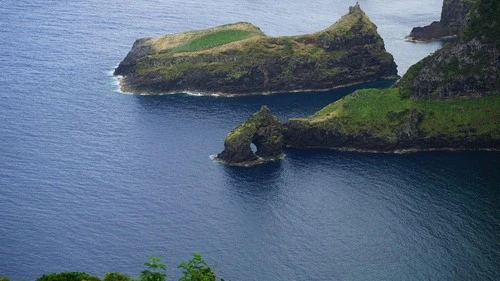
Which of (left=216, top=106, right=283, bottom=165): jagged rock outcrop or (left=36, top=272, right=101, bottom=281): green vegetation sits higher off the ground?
(left=216, top=106, right=283, bottom=165): jagged rock outcrop

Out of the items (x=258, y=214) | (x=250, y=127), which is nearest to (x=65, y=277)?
(x=258, y=214)

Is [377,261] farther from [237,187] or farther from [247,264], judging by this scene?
[237,187]

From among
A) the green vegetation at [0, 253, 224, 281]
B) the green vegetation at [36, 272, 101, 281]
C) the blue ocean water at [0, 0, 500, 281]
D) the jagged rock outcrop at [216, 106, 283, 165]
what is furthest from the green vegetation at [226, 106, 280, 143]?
the green vegetation at [36, 272, 101, 281]

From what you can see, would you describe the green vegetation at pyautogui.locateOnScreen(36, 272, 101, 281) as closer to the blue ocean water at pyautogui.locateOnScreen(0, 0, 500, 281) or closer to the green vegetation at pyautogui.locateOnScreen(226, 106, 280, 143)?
the blue ocean water at pyautogui.locateOnScreen(0, 0, 500, 281)

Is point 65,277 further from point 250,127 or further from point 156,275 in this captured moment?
point 250,127

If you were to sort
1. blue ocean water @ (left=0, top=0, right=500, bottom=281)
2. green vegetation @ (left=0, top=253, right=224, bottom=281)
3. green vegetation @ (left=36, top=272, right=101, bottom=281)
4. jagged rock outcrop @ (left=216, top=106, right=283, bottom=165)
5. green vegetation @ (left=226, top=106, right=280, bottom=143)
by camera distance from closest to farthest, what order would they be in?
green vegetation @ (left=0, top=253, right=224, bottom=281) → green vegetation @ (left=36, top=272, right=101, bottom=281) → blue ocean water @ (left=0, top=0, right=500, bottom=281) → green vegetation @ (left=226, top=106, right=280, bottom=143) → jagged rock outcrop @ (left=216, top=106, right=283, bottom=165)

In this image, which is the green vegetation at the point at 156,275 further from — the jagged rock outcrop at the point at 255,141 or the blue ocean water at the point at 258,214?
the jagged rock outcrop at the point at 255,141

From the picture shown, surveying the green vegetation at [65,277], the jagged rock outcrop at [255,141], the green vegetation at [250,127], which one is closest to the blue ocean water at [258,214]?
the jagged rock outcrop at [255,141]

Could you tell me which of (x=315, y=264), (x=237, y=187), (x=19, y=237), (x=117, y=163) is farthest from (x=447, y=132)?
(x=19, y=237)
